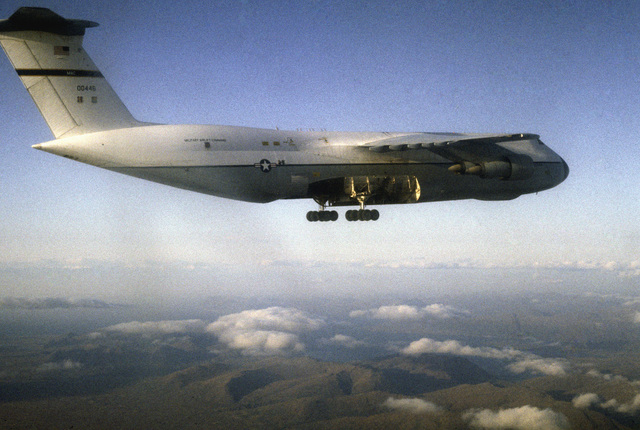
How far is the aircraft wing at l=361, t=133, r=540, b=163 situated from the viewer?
21656mm

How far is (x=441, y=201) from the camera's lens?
25875mm

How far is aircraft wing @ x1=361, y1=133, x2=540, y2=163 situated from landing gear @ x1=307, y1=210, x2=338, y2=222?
3.62 m

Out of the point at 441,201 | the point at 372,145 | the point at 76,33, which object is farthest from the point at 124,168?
the point at 441,201

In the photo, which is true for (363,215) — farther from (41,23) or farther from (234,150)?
(41,23)

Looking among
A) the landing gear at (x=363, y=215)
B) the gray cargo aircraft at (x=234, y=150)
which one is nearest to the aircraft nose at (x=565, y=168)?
the gray cargo aircraft at (x=234, y=150)

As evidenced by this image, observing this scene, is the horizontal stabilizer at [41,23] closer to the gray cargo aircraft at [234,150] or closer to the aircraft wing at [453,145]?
the gray cargo aircraft at [234,150]

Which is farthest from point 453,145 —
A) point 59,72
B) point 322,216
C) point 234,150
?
point 59,72

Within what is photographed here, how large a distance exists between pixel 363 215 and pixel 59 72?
1395 centimetres

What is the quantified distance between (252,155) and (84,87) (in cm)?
719

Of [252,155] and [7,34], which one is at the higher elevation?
[7,34]

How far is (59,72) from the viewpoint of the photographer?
1995 cm

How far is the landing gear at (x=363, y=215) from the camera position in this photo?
23703mm

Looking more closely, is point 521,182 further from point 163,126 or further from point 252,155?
point 163,126

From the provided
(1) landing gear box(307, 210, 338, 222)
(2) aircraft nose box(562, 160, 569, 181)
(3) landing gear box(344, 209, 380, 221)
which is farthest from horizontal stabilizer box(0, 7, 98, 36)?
(2) aircraft nose box(562, 160, 569, 181)
